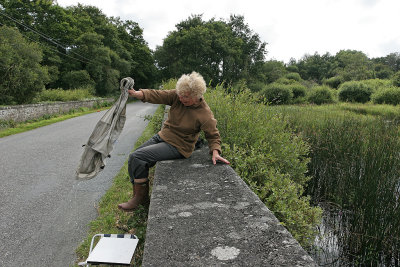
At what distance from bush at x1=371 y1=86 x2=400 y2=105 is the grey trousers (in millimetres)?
25330

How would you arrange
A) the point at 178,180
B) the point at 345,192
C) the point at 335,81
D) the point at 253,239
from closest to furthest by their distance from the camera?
the point at 253,239 → the point at 178,180 → the point at 345,192 → the point at 335,81

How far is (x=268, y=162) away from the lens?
4.20m

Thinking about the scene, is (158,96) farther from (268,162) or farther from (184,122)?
(268,162)

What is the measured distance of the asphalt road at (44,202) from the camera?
120 inches

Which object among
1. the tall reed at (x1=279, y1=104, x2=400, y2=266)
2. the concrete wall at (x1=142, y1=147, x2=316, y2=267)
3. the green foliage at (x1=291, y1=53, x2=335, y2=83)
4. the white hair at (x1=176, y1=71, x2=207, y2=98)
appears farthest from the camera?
the green foliage at (x1=291, y1=53, x2=335, y2=83)

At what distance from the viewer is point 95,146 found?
3.20 m

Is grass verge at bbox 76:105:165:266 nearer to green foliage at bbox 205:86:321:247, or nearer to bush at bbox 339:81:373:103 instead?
green foliage at bbox 205:86:321:247

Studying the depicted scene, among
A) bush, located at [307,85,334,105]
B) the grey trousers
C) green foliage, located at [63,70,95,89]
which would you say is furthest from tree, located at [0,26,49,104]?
bush, located at [307,85,334,105]

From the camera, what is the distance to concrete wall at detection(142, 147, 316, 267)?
151 cm

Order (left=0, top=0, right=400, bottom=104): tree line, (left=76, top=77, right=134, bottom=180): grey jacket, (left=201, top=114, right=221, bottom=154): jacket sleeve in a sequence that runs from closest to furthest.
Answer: (left=76, top=77, right=134, bottom=180): grey jacket → (left=201, top=114, right=221, bottom=154): jacket sleeve → (left=0, top=0, right=400, bottom=104): tree line

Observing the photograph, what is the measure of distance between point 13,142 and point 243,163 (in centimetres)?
900

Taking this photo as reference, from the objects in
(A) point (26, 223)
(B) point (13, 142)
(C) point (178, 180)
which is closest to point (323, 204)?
(C) point (178, 180)

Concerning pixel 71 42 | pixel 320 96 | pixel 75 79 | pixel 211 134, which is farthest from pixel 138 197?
pixel 71 42

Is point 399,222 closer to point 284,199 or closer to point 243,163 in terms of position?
point 284,199
